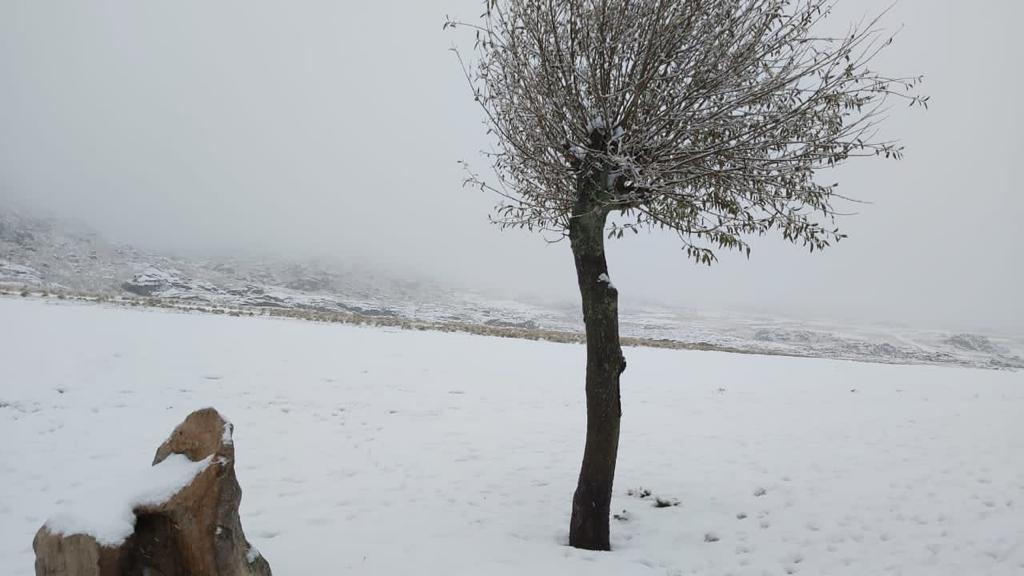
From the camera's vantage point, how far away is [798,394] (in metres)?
17.3

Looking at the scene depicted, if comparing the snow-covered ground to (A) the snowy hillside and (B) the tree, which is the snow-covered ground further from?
(A) the snowy hillside

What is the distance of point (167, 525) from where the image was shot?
12.7 ft

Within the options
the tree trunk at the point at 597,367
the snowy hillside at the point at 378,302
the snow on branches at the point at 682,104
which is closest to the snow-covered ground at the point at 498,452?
the tree trunk at the point at 597,367

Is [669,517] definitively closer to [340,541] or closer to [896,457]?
[340,541]

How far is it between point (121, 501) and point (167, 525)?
14.2 inches

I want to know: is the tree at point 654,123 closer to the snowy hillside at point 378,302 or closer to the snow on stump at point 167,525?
the snow on stump at point 167,525

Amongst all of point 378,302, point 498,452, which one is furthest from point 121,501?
point 378,302

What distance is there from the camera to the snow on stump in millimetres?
3553

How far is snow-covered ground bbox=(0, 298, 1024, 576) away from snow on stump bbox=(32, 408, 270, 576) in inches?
13.0

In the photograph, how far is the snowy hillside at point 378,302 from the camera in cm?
4078

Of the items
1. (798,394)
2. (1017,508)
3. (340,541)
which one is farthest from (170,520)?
(798,394)

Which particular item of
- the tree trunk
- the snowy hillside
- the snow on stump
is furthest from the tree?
the snowy hillside

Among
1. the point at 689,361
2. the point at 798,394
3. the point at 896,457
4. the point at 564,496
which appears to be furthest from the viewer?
the point at 689,361

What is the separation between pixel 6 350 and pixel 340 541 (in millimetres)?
12505
